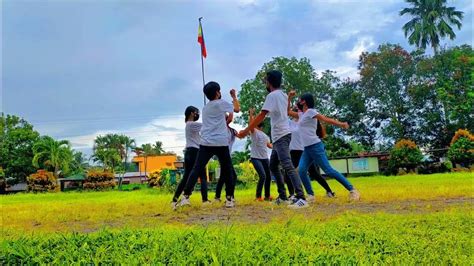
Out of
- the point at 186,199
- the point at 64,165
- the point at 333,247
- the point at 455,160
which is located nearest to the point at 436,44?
the point at 455,160

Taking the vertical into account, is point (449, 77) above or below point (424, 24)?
below

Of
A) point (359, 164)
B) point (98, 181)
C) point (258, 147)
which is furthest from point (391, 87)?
point (258, 147)

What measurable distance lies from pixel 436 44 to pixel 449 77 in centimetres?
469

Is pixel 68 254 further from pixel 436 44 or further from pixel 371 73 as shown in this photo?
pixel 436 44

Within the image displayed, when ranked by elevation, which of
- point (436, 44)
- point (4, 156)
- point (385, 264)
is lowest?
point (385, 264)

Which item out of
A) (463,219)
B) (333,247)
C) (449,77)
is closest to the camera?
(333,247)

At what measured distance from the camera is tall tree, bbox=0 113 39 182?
46625 mm

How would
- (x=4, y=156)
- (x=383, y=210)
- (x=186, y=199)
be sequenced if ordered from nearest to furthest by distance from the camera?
(x=383, y=210), (x=186, y=199), (x=4, y=156)

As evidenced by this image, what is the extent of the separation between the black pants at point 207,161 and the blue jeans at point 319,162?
4.27 feet

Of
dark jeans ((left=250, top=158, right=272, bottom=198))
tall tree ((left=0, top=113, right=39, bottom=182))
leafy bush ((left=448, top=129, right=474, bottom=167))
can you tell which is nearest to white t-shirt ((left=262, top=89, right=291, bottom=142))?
dark jeans ((left=250, top=158, right=272, bottom=198))

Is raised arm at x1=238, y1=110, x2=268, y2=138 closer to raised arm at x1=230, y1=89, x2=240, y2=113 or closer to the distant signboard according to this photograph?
raised arm at x1=230, y1=89, x2=240, y2=113

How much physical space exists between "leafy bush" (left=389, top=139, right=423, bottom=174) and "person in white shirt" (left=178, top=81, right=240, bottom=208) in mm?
19968

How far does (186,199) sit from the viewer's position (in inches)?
261

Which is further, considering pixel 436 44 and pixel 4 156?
pixel 4 156
